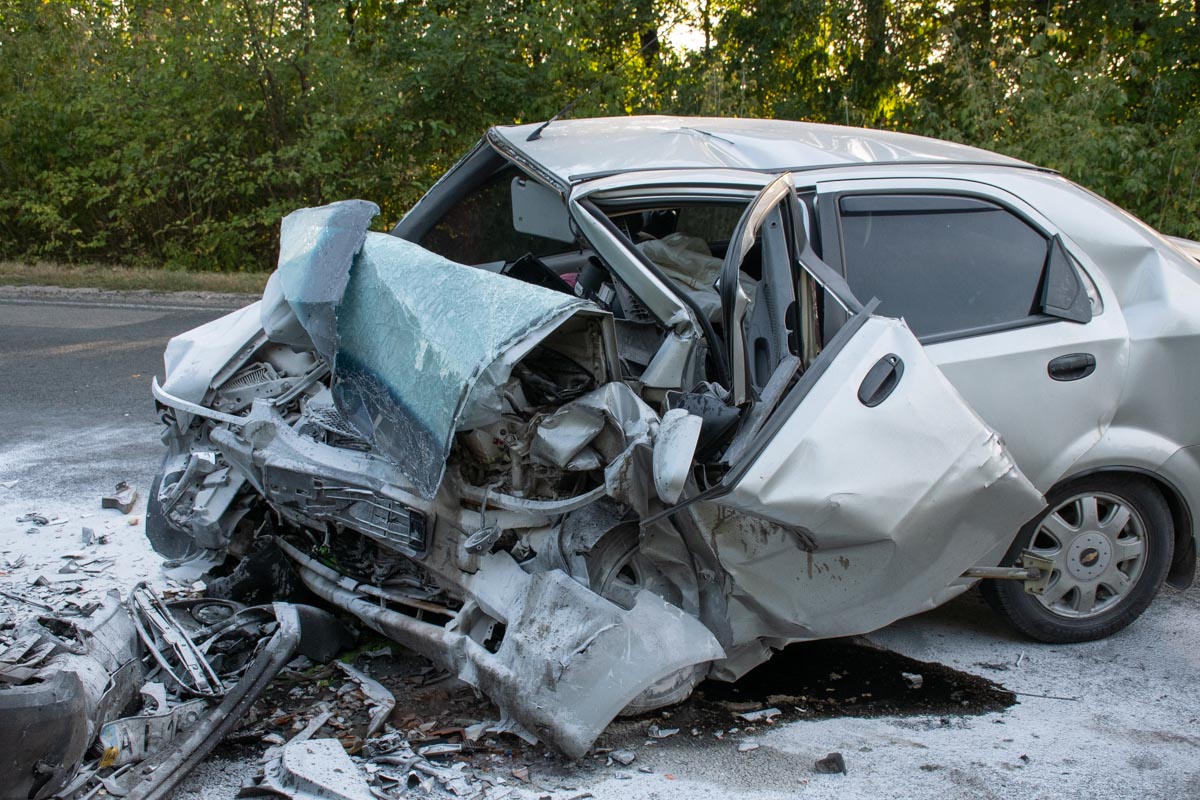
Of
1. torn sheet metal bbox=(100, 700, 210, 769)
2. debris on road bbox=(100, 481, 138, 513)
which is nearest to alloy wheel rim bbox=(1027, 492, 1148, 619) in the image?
torn sheet metal bbox=(100, 700, 210, 769)

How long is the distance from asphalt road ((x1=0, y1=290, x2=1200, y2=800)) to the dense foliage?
27.6ft

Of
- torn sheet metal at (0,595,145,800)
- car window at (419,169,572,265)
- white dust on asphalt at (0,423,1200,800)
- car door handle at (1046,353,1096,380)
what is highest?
car window at (419,169,572,265)

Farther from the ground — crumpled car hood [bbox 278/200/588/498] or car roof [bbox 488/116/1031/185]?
car roof [bbox 488/116/1031/185]

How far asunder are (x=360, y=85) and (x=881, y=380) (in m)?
11.5

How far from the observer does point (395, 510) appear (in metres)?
3.56

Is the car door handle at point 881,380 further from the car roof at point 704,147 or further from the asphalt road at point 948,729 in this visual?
the asphalt road at point 948,729

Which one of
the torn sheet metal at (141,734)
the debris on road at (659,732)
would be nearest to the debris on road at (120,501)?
the torn sheet metal at (141,734)

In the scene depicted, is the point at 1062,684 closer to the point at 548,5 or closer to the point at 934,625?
the point at 934,625

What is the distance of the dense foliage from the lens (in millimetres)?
12789

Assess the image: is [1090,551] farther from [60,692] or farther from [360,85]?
[360,85]

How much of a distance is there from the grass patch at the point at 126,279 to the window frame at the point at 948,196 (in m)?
8.96

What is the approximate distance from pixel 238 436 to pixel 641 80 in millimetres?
11119

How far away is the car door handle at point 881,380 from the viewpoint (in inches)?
120

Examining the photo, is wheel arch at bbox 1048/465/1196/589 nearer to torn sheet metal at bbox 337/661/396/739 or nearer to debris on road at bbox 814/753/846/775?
debris on road at bbox 814/753/846/775
